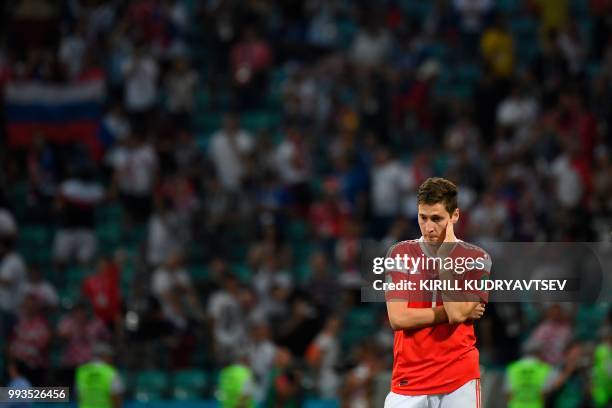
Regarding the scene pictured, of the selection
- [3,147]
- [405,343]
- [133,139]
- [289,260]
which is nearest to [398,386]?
[405,343]

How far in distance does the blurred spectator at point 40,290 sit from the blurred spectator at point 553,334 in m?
5.65

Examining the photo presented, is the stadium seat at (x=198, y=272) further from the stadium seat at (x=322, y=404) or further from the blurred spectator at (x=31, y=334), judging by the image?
the stadium seat at (x=322, y=404)

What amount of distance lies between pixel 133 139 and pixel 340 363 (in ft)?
17.1

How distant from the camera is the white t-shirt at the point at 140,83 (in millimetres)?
20891

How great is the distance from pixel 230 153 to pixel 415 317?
11432 mm

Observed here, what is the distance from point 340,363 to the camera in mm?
15969

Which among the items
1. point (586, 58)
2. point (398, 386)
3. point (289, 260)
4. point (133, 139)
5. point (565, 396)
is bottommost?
point (398, 386)

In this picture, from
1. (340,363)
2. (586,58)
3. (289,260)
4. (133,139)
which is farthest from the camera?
(586,58)

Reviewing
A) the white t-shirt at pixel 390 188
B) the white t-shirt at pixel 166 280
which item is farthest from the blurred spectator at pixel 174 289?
the white t-shirt at pixel 390 188

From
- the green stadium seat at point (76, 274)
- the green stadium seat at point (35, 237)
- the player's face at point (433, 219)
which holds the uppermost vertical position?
the green stadium seat at point (35, 237)

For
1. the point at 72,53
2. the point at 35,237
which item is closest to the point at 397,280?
the point at 35,237

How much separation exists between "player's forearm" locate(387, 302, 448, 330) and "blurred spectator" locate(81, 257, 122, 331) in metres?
9.16

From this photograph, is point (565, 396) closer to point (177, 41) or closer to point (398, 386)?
point (398, 386)

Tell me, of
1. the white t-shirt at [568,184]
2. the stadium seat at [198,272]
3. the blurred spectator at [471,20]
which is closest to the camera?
the white t-shirt at [568,184]
